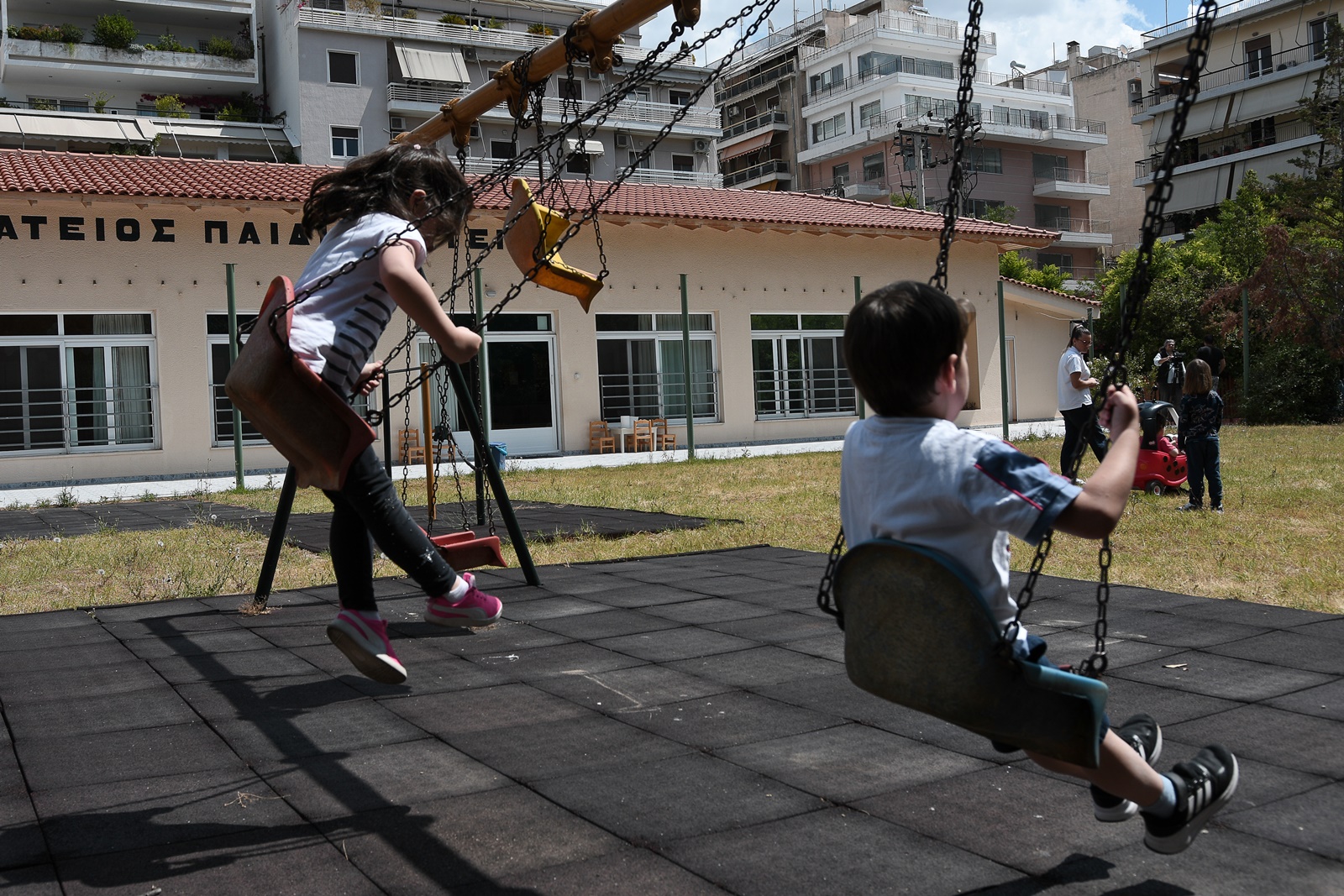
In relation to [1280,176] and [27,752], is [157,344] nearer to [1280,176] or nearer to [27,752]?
[27,752]

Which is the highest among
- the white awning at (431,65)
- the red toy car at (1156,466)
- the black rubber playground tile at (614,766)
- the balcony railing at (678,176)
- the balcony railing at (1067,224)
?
the white awning at (431,65)

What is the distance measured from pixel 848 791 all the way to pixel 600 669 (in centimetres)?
153

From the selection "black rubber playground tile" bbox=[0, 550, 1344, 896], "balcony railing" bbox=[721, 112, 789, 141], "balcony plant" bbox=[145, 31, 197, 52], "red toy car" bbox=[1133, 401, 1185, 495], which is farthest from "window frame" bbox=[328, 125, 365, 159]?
"black rubber playground tile" bbox=[0, 550, 1344, 896]

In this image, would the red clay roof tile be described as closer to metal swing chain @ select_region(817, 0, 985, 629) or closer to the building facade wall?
the building facade wall

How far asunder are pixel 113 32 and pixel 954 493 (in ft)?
144

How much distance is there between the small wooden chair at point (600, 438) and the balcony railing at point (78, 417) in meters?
7.23

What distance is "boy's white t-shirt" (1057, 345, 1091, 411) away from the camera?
952 cm

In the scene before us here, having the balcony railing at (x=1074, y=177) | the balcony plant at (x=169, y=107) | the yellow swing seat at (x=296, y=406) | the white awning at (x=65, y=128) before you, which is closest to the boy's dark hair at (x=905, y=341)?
the yellow swing seat at (x=296, y=406)

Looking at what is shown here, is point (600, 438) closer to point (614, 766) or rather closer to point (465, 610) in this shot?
point (465, 610)

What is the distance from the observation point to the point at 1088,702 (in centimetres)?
195

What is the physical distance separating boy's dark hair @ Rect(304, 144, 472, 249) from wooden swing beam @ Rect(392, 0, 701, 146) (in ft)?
3.03

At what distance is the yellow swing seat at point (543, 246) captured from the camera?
4.82 metres

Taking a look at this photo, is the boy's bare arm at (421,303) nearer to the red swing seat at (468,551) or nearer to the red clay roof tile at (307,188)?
the red swing seat at (468,551)

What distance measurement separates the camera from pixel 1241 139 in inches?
1831
